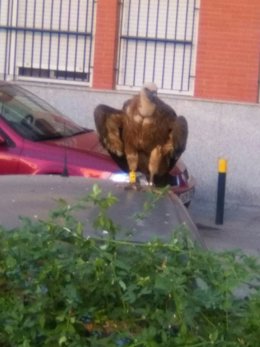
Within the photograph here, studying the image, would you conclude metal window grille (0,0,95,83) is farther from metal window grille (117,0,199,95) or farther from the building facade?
metal window grille (117,0,199,95)

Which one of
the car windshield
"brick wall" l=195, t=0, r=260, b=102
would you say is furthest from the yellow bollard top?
the car windshield

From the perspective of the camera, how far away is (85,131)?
11.6m

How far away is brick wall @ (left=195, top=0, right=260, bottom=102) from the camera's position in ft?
46.8

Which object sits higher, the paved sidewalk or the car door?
the car door

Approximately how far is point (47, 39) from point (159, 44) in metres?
1.50

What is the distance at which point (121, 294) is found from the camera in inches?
144

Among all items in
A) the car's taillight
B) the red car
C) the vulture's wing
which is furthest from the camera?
the red car

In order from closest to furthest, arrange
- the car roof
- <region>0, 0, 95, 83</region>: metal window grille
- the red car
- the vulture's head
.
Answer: the car roof < the vulture's head < the red car < <region>0, 0, 95, 83</region>: metal window grille

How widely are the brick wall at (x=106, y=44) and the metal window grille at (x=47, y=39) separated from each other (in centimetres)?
20

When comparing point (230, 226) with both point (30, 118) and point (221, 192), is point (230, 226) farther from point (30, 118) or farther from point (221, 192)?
point (30, 118)

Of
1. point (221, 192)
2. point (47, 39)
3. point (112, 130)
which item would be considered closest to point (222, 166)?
point (221, 192)

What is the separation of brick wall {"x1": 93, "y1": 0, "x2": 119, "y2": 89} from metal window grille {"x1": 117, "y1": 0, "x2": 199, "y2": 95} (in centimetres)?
15

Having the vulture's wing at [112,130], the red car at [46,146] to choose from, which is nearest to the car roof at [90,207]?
the vulture's wing at [112,130]

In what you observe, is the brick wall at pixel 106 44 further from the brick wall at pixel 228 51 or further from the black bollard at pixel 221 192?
the black bollard at pixel 221 192
